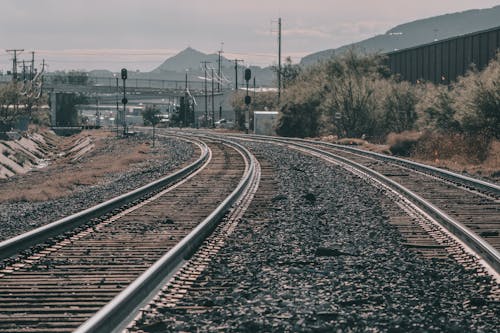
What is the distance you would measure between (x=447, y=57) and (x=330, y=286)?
52.3 meters

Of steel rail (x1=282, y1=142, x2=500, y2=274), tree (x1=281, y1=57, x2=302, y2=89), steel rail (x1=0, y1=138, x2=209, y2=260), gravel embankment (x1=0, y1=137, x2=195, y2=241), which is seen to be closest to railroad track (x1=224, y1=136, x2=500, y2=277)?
steel rail (x1=282, y1=142, x2=500, y2=274)

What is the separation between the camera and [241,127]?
8988cm

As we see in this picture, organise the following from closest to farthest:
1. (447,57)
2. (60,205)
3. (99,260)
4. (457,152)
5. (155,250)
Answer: (99,260), (155,250), (60,205), (457,152), (447,57)

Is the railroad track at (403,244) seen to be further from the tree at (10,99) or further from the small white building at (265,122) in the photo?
the tree at (10,99)

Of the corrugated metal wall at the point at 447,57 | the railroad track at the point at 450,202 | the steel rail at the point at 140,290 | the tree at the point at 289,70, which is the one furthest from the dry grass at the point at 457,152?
the tree at the point at 289,70

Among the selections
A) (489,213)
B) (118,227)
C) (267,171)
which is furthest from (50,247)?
(267,171)

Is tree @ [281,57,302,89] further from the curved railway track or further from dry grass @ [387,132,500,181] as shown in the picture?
the curved railway track

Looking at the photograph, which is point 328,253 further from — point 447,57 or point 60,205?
point 447,57

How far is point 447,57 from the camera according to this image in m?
57.9

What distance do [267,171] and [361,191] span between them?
7.18 meters

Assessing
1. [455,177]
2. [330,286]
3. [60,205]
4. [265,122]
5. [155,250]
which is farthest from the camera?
[265,122]

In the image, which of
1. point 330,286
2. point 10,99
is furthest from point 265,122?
point 330,286

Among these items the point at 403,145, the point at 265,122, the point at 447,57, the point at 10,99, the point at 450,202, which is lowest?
the point at 450,202

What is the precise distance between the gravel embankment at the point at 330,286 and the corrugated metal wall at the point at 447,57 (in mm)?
38035
